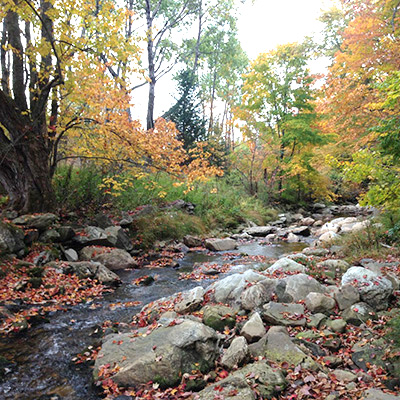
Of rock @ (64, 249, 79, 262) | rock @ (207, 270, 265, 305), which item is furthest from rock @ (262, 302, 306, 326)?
rock @ (64, 249, 79, 262)

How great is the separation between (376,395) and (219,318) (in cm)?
217

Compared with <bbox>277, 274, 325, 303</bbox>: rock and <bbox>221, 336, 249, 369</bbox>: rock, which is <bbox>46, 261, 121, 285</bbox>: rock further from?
<bbox>221, 336, 249, 369</bbox>: rock

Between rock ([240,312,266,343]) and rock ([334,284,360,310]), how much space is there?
58.0 inches

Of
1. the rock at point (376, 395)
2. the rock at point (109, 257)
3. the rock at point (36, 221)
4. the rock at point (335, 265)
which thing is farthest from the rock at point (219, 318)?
the rock at point (36, 221)

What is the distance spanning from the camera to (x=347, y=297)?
4.57m

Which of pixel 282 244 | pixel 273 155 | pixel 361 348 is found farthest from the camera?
pixel 273 155

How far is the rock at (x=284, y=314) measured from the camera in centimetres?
413

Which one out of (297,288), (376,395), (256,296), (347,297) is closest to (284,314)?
(256,296)

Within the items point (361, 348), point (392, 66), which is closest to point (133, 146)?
point (361, 348)

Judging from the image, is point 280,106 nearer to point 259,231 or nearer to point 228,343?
point 259,231

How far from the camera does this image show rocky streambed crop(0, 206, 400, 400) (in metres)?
2.96

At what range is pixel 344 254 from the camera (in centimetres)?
779

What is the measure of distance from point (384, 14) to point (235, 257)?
942 cm

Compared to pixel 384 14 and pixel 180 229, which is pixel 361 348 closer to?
pixel 180 229
